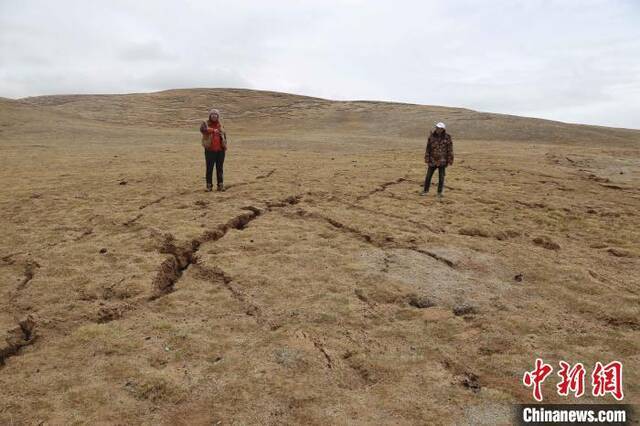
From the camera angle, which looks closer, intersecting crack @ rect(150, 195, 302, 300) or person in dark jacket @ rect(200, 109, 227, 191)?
intersecting crack @ rect(150, 195, 302, 300)

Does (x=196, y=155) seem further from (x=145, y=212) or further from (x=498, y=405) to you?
(x=498, y=405)

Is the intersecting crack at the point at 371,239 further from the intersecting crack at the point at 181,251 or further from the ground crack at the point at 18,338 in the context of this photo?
the ground crack at the point at 18,338

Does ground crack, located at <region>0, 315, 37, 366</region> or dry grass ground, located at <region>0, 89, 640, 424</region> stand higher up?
dry grass ground, located at <region>0, 89, 640, 424</region>

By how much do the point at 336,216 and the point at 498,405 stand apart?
5.09 m

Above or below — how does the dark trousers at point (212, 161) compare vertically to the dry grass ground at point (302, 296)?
above

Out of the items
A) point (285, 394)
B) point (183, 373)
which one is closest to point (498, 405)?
point (285, 394)

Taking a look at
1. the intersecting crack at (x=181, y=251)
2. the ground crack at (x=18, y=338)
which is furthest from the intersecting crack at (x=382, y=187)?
the ground crack at (x=18, y=338)
